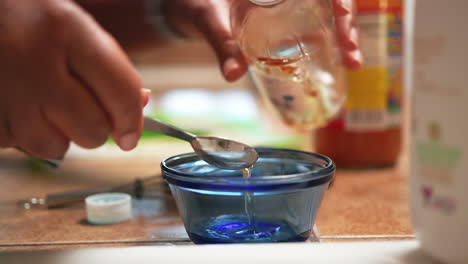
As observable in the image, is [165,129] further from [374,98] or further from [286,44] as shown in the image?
[374,98]

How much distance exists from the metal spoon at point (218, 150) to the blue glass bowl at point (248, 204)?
0.06 metres

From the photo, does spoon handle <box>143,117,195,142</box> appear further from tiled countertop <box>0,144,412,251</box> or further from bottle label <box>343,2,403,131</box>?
bottle label <box>343,2,403,131</box>

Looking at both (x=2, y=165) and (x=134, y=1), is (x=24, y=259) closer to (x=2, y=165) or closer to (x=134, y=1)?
(x=2, y=165)

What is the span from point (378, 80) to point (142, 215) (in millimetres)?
450

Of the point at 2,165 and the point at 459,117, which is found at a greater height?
the point at 459,117

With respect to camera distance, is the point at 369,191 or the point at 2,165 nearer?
the point at 369,191

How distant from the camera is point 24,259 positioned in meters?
0.39

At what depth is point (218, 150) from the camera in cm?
52

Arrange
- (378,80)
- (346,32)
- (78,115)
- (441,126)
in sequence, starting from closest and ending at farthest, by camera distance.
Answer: (441,126) < (78,115) < (346,32) < (378,80)

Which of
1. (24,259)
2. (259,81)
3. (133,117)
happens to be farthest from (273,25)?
(24,259)

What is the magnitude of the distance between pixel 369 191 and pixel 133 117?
417 millimetres

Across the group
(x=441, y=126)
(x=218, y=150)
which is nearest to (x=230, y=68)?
(x=218, y=150)

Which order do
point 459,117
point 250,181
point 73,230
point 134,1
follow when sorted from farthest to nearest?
1. point 134,1
2. point 73,230
3. point 250,181
4. point 459,117

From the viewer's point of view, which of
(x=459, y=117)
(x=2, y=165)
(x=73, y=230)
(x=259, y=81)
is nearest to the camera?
(x=459, y=117)
